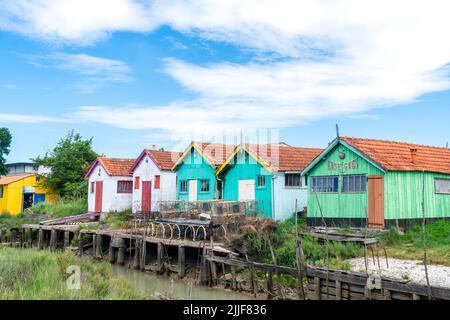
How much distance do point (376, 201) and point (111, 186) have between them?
18944 mm

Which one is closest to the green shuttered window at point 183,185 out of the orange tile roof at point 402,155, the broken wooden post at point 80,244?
the broken wooden post at point 80,244

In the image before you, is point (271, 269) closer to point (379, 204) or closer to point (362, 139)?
point (379, 204)

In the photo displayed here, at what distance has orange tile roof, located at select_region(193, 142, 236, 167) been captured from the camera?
87.6ft

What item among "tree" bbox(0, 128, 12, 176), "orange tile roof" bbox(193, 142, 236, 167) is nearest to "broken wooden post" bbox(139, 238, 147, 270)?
"orange tile roof" bbox(193, 142, 236, 167)

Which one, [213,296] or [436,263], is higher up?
[436,263]

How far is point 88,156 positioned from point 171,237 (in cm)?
2348

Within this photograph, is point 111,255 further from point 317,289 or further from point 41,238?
point 317,289

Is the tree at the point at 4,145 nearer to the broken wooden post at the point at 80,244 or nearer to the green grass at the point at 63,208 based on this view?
the green grass at the point at 63,208

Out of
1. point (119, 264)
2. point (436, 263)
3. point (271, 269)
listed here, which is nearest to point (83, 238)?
point (119, 264)

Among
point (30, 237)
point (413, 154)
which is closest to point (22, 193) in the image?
point (30, 237)

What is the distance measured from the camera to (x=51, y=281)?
1048cm

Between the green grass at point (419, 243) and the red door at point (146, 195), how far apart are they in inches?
644

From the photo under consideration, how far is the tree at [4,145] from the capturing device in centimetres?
4600
